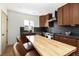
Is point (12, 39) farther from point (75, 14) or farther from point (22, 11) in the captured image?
point (75, 14)

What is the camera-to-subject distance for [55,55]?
1106 mm

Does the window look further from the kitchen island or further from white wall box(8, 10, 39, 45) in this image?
the kitchen island

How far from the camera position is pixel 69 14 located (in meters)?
3.39

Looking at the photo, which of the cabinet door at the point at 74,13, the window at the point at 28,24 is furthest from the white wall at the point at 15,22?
the cabinet door at the point at 74,13

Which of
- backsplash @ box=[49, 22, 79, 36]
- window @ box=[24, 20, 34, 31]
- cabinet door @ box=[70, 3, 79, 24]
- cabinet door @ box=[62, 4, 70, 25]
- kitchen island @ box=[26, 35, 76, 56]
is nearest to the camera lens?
kitchen island @ box=[26, 35, 76, 56]

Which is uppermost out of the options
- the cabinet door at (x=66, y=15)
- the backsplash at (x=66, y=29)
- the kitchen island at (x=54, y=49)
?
the cabinet door at (x=66, y=15)

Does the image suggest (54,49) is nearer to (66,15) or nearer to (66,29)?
(66,15)

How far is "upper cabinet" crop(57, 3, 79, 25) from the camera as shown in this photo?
3.06m

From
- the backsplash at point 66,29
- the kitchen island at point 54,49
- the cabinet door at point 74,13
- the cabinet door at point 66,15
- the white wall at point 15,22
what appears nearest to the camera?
the kitchen island at point 54,49

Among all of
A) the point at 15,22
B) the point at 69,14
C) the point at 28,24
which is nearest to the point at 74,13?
the point at 69,14

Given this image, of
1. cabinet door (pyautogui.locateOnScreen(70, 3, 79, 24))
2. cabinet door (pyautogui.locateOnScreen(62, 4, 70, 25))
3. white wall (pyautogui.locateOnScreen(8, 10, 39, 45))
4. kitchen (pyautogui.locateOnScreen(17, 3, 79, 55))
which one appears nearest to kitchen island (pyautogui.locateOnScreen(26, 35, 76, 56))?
white wall (pyautogui.locateOnScreen(8, 10, 39, 45))

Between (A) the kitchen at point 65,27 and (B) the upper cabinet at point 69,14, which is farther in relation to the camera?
(B) the upper cabinet at point 69,14

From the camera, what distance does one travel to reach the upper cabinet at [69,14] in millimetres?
3057

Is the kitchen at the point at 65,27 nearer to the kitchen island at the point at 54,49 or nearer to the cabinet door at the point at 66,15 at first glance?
the cabinet door at the point at 66,15
